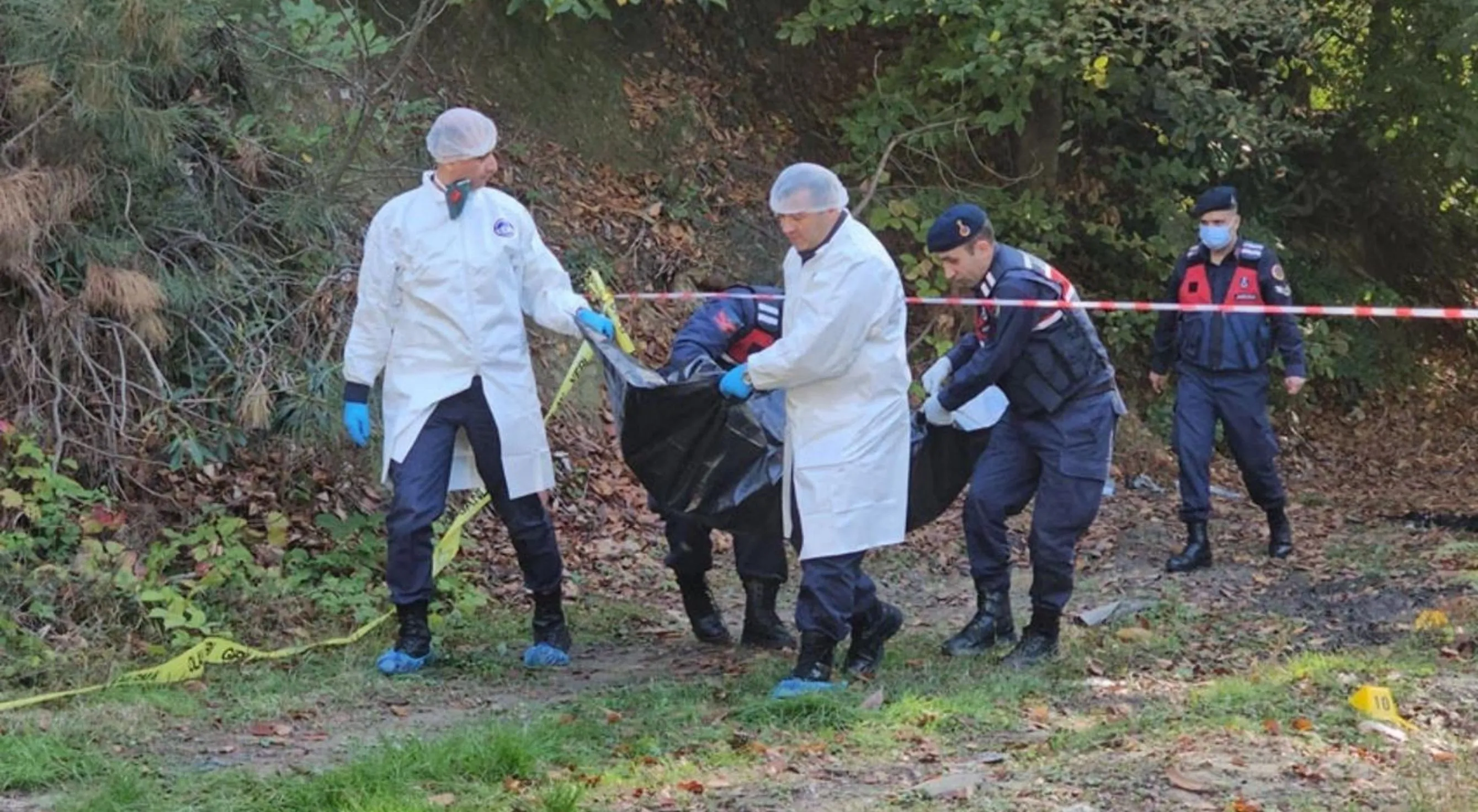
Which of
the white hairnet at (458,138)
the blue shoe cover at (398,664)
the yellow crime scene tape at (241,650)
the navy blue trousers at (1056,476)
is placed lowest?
the blue shoe cover at (398,664)

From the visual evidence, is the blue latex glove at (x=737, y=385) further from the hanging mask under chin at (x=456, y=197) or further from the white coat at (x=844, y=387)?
the hanging mask under chin at (x=456, y=197)

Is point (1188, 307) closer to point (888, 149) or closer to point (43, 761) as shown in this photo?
point (888, 149)

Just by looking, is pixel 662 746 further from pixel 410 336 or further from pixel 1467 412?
pixel 1467 412

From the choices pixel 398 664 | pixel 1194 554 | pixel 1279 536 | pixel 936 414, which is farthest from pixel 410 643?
pixel 1279 536

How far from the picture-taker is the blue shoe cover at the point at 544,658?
627 cm

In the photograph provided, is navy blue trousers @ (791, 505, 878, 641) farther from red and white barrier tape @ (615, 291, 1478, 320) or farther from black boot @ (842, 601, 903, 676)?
red and white barrier tape @ (615, 291, 1478, 320)

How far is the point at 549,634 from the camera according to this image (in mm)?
6352

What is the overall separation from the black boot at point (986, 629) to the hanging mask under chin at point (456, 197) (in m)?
2.54

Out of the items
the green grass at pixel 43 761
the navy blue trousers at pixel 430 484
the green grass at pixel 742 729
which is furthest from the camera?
the navy blue trousers at pixel 430 484

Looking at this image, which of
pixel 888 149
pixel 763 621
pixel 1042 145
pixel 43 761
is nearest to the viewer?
pixel 43 761

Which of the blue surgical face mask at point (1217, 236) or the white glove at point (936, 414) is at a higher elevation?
the blue surgical face mask at point (1217, 236)

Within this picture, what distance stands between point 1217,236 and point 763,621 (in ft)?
11.3

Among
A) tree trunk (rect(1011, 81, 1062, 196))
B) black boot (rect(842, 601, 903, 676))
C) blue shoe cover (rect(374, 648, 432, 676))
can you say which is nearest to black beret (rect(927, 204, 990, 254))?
black boot (rect(842, 601, 903, 676))

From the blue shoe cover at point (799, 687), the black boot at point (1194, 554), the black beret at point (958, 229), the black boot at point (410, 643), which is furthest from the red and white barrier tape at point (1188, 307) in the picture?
the black boot at point (410, 643)
